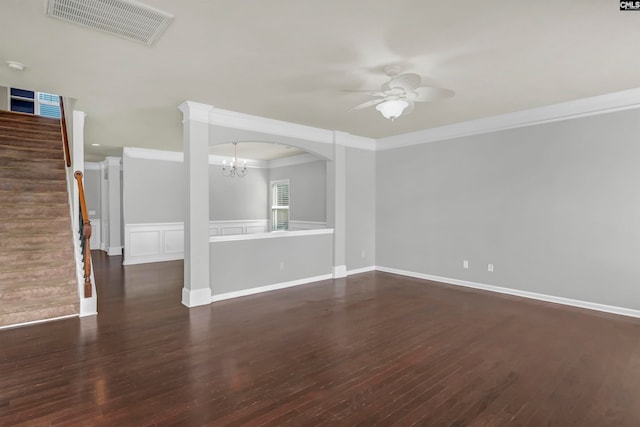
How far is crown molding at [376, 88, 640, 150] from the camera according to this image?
160 inches

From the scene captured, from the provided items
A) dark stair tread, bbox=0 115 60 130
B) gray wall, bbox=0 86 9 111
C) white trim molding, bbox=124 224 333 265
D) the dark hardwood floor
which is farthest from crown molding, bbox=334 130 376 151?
gray wall, bbox=0 86 9 111

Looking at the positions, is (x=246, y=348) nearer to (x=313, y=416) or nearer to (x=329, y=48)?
(x=313, y=416)

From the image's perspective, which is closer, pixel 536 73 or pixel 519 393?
pixel 519 393

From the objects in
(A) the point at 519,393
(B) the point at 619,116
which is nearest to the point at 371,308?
(A) the point at 519,393

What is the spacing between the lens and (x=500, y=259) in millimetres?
5188

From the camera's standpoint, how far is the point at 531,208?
190 inches

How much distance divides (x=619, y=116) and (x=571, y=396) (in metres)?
3.55

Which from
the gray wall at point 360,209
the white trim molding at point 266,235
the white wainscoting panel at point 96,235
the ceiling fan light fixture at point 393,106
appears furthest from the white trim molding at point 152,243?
the ceiling fan light fixture at point 393,106

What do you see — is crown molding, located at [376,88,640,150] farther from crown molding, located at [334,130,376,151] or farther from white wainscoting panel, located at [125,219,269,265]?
white wainscoting panel, located at [125,219,269,265]

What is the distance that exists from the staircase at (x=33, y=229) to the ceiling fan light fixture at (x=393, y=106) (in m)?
4.18

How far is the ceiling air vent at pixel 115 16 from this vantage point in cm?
222

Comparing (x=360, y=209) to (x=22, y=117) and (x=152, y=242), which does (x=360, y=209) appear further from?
(x=22, y=117)

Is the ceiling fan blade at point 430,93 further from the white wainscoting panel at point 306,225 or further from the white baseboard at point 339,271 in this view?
the white wainscoting panel at point 306,225

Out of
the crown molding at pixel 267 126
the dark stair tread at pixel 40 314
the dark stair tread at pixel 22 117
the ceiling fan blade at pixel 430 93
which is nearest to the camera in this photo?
the ceiling fan blade at pixel 430 93
